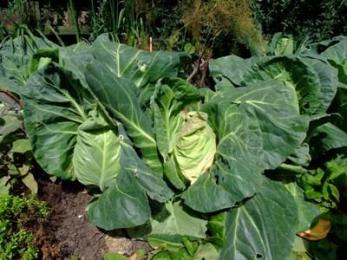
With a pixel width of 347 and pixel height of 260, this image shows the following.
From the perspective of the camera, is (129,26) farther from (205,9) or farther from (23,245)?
A: (23,245)

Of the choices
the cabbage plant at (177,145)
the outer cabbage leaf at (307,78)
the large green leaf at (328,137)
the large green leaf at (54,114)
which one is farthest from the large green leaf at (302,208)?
the large green leaf at (54,114)

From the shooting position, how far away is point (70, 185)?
115 inches

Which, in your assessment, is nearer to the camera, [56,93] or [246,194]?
[246,194]

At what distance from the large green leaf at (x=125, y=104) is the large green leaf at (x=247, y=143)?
0.36 m

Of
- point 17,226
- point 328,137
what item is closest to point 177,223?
point 17,226

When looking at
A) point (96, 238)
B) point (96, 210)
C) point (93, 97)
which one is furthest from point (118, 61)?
point (96, 238)

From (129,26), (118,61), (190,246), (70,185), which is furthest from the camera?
(129,26)

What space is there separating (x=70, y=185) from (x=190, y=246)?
0.92 metres

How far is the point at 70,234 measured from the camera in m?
2.62

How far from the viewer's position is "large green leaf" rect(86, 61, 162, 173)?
2.37m

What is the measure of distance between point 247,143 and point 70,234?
115 centimetres

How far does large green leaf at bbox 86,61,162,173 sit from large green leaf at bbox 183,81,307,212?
0.36 m

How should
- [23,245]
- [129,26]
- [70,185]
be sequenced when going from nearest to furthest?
[23,245] < [70,185] < [129,26]

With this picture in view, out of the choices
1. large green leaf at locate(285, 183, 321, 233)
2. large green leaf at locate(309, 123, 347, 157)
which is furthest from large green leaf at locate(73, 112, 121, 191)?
large green leaf at locate(309, 123, 347, 157)
